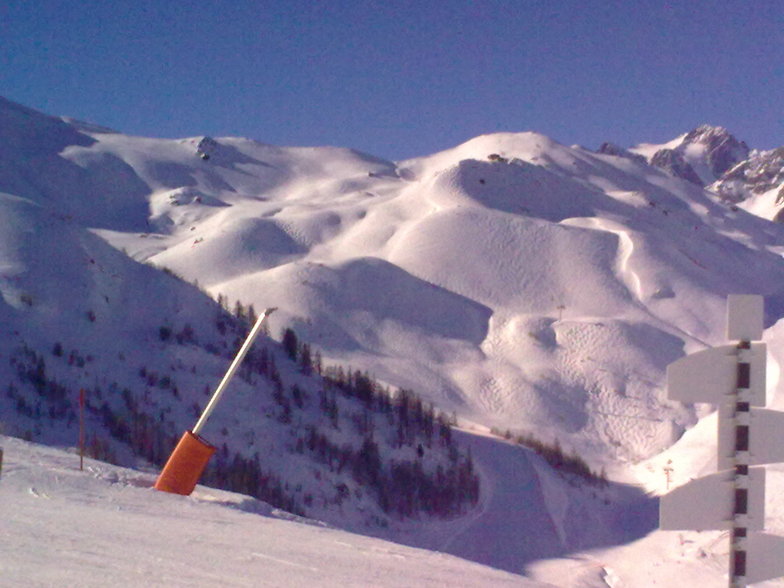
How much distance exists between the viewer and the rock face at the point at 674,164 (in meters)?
140

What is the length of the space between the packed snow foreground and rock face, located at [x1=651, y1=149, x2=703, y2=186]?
89.5 m

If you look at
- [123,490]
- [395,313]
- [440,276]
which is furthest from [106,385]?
[440,276]

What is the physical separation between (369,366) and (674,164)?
125m

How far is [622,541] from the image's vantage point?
17.3m

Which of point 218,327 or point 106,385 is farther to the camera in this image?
point 218,327

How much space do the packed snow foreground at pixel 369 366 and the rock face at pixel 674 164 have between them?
3523 inches

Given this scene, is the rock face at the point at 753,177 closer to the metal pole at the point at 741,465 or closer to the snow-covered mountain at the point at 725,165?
the snow-covered mountain at the point at 725,165

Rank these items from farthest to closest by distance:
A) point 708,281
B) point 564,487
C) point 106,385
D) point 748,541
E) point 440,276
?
point 708,281
point 440,276
point 564,487
point 106,385
point 748,541

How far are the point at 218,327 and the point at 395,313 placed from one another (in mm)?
12096

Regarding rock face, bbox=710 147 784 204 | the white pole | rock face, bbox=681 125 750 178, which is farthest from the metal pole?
rock face, bbox=681 125 750 178

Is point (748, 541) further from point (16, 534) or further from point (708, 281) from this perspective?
point (708, 281)

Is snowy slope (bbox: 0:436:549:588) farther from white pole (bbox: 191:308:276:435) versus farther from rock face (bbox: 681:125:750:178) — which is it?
rock face (bbox: 681:125:750:178)

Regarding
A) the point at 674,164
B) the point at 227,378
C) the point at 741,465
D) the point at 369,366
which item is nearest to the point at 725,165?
the point at 674,164

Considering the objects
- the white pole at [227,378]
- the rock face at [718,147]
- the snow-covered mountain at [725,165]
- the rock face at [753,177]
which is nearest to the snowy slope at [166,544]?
the white pole at [227,378]
